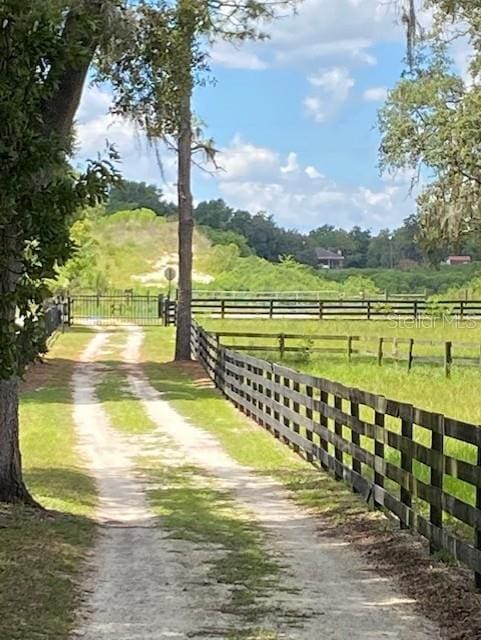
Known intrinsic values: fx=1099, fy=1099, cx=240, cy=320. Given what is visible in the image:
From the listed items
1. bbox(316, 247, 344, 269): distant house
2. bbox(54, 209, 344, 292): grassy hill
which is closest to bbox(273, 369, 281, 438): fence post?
bbox(54, 209, 344, 292): grassy hill

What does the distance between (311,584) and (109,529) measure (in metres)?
3.02

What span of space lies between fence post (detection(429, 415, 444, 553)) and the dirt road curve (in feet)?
1.90

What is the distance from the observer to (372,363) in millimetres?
29812

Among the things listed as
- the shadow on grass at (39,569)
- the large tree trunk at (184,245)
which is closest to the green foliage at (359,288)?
the large tree trunk at (184,245)

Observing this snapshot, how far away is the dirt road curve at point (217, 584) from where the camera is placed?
6145 millimetres

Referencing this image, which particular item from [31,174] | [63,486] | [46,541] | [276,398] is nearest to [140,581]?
[46,541]

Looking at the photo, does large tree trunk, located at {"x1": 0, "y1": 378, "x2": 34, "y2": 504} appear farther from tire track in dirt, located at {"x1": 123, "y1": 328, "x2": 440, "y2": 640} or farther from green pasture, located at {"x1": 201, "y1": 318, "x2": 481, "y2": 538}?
green pasture, located at {"x1": 201, "y1": 318, "x2": 481, "y2": 538}

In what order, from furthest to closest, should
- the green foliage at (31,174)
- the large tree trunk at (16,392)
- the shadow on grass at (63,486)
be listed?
the shadow on grass at (63,486) → the large tree trunk at (16,392) → the green foliage at (31,174)

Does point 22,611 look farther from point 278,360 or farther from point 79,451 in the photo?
point 278,360

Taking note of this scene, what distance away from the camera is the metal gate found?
56.7 meters

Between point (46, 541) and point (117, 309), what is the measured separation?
175 ft

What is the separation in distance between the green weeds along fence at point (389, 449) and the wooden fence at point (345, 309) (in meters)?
34.8

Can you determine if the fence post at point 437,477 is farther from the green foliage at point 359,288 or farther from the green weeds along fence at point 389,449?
the green foliage at point 359,288

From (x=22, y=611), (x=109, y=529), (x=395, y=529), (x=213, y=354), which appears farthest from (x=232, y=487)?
(x=213, y=354)
